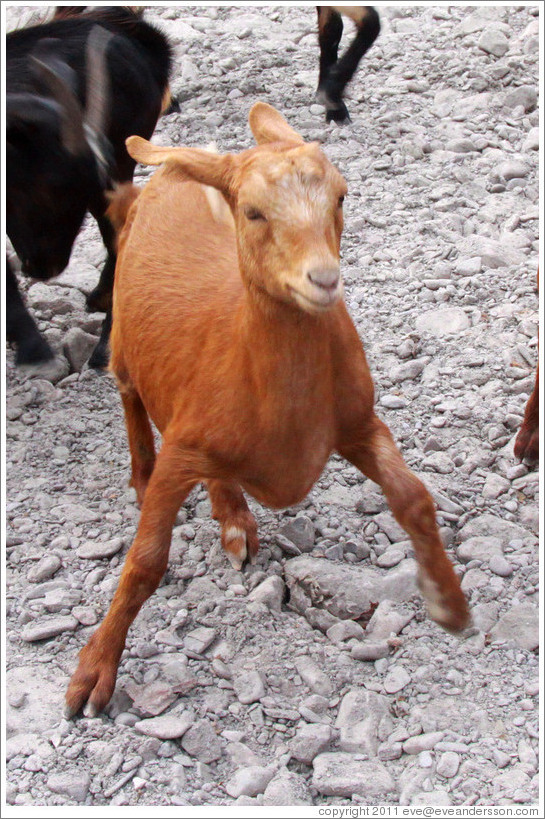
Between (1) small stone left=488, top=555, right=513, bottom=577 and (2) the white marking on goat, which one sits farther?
(1) small stone left=488, top=555, right=513, bottom=577

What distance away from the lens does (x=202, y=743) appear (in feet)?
11.9

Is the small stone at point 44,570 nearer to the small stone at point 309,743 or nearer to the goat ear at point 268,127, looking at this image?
the small stone at point 309,743

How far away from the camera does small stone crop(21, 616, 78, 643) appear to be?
13.5 feet

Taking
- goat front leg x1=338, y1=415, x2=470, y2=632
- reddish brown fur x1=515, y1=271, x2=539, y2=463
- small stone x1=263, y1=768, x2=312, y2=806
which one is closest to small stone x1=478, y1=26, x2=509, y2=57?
reddish brown fur x1=515, y1=271, x2=539, y2=463

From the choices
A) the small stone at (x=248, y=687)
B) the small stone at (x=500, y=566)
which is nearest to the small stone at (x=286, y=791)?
the small stone at (x=248, y=687)

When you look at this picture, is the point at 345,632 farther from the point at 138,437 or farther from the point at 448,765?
the point at 138,437

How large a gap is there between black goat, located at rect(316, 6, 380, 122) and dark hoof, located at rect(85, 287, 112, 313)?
2492 mm

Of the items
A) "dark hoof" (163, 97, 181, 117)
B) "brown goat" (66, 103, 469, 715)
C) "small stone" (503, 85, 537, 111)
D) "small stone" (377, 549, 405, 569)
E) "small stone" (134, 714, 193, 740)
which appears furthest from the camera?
"dark hoof" (163, 97, 181, 117)

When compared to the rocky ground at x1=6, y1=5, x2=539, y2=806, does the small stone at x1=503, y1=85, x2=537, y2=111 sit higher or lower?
higher

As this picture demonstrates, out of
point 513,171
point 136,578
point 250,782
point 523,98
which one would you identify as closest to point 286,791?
point 250,782

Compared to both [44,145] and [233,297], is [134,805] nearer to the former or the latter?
[233,297]

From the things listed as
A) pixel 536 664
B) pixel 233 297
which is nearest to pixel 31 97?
pixel 233 297

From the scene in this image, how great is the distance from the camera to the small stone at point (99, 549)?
15.0 feet

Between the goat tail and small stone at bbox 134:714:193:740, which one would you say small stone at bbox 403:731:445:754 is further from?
the goat tail
